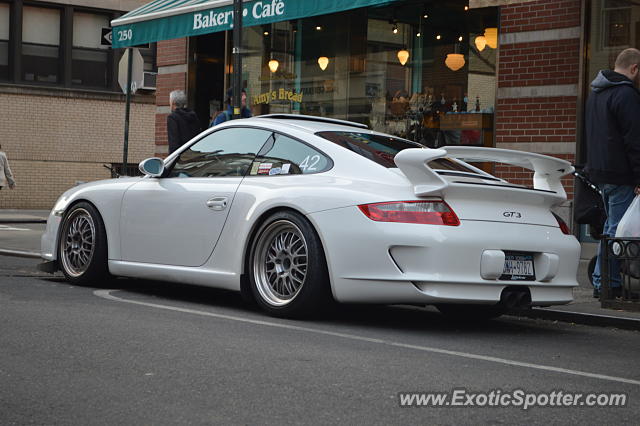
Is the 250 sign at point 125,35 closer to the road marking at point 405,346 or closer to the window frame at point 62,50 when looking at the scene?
the window frame at point 62,50

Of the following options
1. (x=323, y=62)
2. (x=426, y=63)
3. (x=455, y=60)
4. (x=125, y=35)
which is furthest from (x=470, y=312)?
(x=125, y=35)

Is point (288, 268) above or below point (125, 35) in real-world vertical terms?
below

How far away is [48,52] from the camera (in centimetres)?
2725

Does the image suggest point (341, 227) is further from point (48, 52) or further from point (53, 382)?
point (48, 52)

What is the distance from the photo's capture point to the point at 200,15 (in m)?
15.2

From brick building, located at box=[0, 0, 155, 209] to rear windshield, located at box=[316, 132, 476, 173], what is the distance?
20.1 meters

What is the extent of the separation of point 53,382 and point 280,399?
3.49 ft

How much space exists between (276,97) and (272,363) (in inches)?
485

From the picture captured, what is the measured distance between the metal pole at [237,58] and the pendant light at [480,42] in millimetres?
3486

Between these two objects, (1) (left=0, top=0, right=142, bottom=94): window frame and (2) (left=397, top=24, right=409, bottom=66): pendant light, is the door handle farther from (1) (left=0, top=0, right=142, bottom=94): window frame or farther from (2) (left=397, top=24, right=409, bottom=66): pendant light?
(1) (left=0, top=0, right=142, bottom=94): window frame

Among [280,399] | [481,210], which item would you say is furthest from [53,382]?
[481,210]

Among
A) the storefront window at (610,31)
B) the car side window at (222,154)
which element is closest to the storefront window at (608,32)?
the storefront window at (610,31)

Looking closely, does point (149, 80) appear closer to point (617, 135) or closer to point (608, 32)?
point (608, 32)

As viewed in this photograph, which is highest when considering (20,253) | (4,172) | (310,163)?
(310,163)
